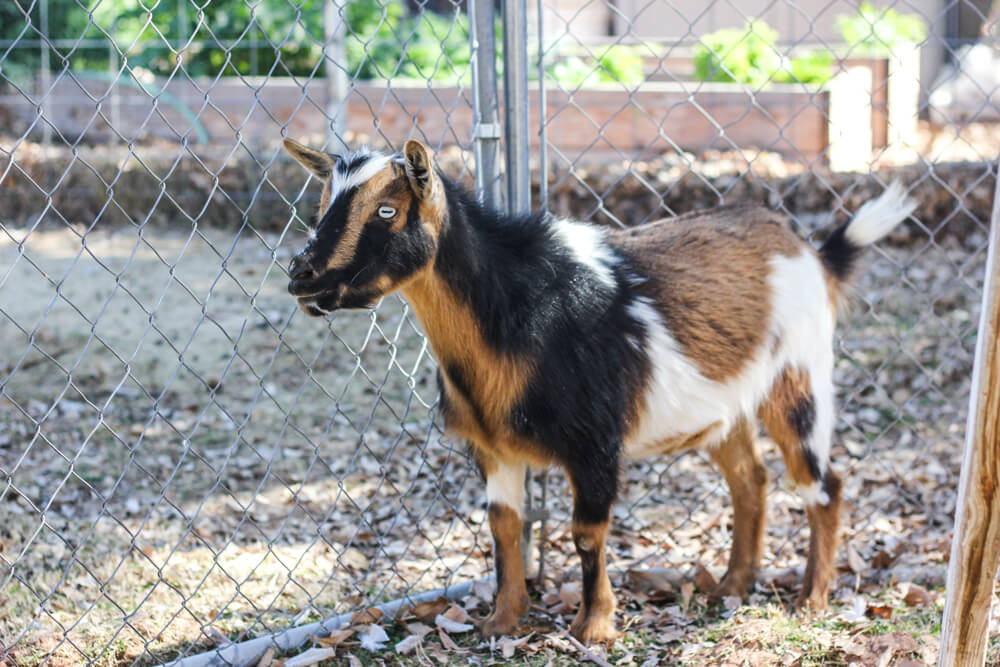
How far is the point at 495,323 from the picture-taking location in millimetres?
3223

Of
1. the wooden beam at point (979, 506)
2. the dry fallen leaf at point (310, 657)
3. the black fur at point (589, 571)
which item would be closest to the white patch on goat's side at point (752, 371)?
the black fur at point (589, 571)

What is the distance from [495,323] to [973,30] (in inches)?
602

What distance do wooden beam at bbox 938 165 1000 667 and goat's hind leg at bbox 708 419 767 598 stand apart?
5.31 feet

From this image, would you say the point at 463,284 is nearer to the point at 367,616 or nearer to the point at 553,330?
the point at 553,330

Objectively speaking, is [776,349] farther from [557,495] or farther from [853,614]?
[557,495]

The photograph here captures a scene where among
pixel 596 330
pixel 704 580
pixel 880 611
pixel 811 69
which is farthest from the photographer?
pixel 811 69

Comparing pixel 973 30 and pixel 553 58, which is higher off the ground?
pixel 973 30

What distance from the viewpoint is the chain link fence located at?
3.46 metres

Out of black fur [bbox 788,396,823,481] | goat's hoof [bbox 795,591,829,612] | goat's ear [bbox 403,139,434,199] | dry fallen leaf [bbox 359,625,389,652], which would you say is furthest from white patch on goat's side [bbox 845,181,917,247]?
dry fallen leaf [bbox 359,625,389,652]

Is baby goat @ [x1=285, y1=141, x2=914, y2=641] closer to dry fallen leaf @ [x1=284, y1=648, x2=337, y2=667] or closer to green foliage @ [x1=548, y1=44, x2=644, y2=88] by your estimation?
dry fallen leaf @ [x1=284, y1=648, x2=337, y2=667]

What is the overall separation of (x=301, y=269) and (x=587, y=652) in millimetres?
1584

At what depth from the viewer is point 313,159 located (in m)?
3.19

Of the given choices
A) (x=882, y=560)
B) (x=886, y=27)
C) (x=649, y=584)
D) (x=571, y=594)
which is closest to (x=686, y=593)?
(x=649, y=584)

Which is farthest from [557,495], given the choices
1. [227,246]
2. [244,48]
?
[244,48]
